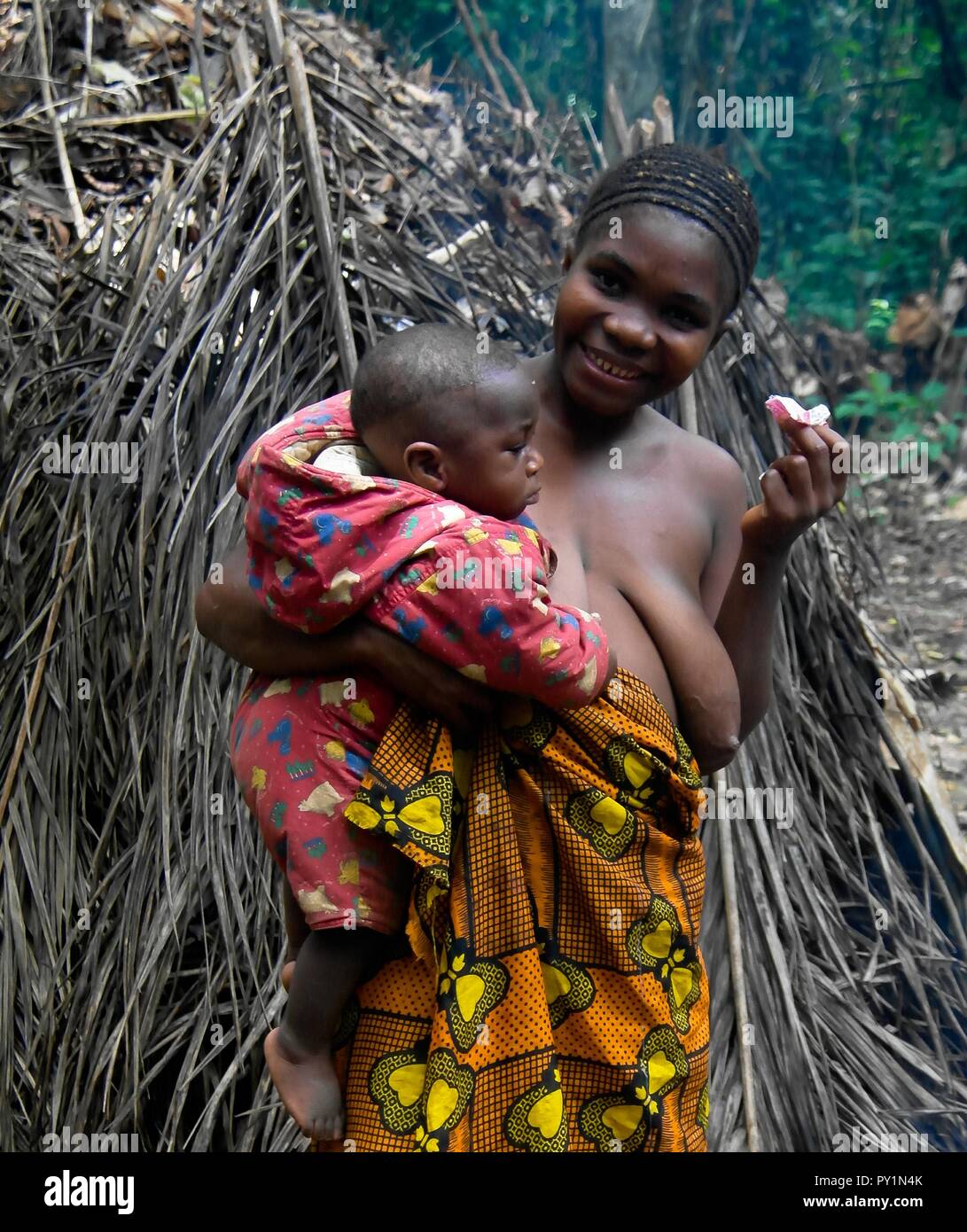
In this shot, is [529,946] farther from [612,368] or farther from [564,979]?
[612,368]

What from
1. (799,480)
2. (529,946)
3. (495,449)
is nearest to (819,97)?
(799,480)

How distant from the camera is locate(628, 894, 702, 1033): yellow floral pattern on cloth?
4.98ft

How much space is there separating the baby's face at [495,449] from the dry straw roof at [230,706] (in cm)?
129

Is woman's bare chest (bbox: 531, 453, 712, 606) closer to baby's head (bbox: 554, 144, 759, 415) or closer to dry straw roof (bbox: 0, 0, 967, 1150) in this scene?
baby's head (bbox: 554, 144, 759, 415)

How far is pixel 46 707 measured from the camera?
2.84 meters

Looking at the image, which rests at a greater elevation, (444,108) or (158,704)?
(444,108)

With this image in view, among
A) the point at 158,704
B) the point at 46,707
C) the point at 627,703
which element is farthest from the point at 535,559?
the point at 46,707

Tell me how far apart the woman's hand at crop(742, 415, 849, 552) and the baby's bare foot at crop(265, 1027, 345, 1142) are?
832 mm

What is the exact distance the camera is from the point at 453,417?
1.43 meters

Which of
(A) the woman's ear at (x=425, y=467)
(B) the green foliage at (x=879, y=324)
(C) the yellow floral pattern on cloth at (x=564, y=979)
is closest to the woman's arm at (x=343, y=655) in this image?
(A) the woman's ear at (x=425, y=467)

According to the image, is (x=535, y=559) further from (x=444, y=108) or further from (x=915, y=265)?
(x=915, y=265)

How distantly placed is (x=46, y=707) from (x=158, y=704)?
290 mm

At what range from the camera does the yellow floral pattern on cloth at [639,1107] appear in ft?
4.92

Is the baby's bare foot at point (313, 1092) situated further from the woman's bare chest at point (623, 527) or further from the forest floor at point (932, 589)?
the forest floor at point (932, 589)
